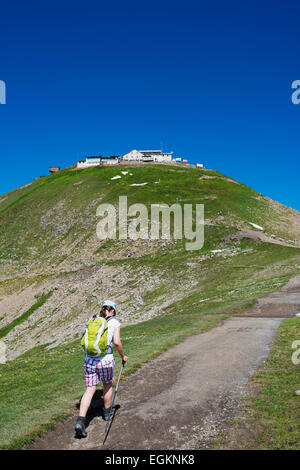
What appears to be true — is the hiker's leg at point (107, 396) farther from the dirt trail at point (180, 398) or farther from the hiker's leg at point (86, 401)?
the hiker's leg at point (86, 401)

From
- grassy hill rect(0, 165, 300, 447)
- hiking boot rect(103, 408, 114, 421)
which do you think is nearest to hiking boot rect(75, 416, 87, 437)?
hiking boot rect(103, 408, 114, 421)

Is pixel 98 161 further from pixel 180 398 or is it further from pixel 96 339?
pixel 96 339

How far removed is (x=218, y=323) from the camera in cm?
2541

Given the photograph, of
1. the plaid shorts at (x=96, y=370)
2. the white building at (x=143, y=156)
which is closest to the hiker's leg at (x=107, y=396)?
the plaid shorts at (x=96, y=370)

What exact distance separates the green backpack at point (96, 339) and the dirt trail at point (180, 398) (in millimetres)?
2234

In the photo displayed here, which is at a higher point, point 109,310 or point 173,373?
point 109,310

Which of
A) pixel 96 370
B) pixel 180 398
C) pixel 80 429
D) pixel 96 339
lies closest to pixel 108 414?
pixel 80 429

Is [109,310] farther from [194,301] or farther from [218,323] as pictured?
[194,301]

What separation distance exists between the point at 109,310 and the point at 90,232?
8770cm

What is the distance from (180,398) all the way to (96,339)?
3958mm

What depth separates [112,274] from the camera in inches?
2662

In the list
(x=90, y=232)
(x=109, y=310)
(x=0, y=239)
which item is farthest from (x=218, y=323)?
(x=0, y=239)

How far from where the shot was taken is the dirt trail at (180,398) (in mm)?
9227

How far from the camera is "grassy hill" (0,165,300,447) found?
18.6m
